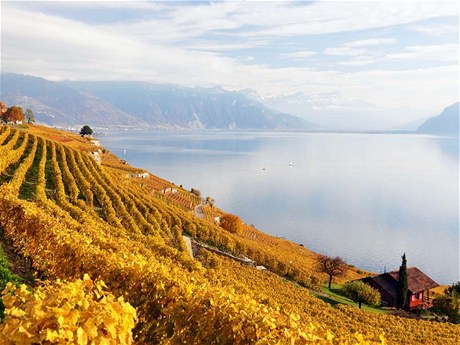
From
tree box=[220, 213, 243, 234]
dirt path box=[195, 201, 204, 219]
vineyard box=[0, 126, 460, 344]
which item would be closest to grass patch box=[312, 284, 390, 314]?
vineyard box=[0, 126, 460, 344]

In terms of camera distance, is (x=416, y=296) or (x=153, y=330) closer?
(x=153, y=330)

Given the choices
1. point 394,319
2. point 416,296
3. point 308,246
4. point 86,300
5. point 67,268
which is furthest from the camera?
point 308,246

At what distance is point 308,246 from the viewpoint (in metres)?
73.8

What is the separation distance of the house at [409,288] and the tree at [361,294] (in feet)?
15.9

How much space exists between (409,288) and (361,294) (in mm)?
7674

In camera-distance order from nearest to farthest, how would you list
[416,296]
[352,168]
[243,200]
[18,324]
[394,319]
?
[18,324], [394,319], [416,296], [243,200], [352,168]

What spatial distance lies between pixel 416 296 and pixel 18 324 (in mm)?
44952

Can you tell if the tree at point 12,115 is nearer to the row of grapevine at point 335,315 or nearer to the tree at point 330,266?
the row of grapevine at point 335,315

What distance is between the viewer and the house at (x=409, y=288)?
4200cm

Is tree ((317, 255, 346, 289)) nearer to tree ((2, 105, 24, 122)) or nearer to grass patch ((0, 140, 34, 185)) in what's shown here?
grass patch ((0, 140, 34, 185))

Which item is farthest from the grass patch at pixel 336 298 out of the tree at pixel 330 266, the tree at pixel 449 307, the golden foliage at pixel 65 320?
the golden foliage at pixel 65 320

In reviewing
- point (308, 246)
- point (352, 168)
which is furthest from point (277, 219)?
point (352, 168)

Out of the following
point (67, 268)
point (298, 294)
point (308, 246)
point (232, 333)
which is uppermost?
point (232, 333)

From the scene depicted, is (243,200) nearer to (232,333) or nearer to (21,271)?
(21,271)
